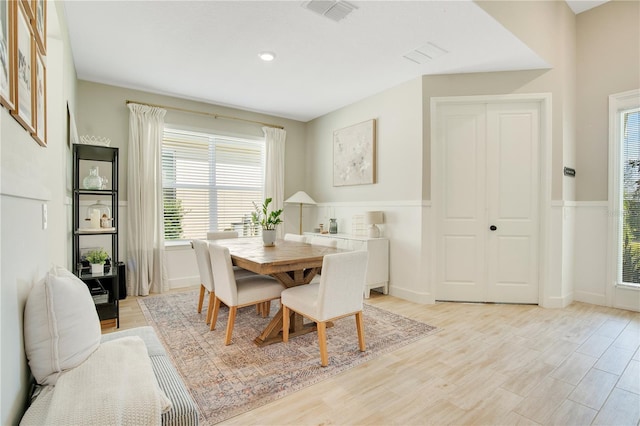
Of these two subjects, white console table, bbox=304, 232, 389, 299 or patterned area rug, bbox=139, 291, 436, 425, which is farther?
white console table, bbox=304, 232, 389, 299

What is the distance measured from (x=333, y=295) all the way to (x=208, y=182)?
3.26 metres

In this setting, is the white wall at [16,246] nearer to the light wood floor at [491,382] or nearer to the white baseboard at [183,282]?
the light wood floor at [491,382]

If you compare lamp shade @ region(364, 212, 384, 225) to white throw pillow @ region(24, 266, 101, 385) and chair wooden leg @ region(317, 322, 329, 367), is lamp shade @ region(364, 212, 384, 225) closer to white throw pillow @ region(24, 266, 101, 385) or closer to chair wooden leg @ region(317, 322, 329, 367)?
chair wooden leg @ region(317, 322, 329, 367)

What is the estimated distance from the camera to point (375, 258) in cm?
393

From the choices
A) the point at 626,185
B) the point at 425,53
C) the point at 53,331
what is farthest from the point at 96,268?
the point at 626,185

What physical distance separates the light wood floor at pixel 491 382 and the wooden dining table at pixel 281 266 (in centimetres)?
75

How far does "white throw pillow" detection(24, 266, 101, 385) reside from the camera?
1120 millimetres

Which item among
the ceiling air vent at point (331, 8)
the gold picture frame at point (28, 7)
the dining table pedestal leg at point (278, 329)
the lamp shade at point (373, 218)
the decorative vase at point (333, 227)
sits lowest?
the dining table pedestal leg at point (278, 329)

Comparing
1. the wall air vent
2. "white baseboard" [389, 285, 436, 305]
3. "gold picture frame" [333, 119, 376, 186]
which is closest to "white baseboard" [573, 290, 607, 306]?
"white baseboard" [389, 285, 436, 305]

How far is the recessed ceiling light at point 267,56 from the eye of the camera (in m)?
3.15

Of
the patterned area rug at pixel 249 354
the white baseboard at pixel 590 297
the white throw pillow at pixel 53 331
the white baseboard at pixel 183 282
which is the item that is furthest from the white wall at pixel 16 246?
the white baseboard at pixel 590 297

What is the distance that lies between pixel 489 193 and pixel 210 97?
12.8 feet

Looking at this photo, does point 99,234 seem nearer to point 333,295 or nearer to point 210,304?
point 210,304

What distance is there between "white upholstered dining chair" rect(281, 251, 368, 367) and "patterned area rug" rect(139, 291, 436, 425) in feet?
0.52
